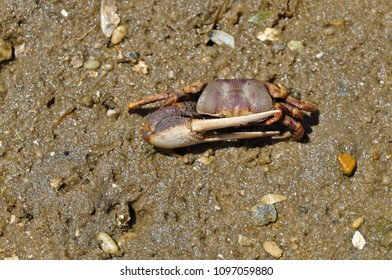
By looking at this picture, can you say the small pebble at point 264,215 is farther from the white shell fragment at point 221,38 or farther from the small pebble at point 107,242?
the white shell fragment at point 221,38

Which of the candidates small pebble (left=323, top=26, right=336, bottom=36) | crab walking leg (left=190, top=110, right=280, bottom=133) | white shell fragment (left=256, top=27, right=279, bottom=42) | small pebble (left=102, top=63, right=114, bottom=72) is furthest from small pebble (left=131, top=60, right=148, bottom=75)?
small pebble (left=323, top=26, right=336, bottom=36)

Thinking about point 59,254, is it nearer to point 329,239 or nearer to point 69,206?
point 69,206

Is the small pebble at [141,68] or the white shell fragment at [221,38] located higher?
the white shell fragment at [221,38]

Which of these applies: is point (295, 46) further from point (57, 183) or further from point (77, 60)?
point (57, 183)

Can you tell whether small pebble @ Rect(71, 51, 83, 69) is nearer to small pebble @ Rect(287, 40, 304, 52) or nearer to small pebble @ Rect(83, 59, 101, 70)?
small pebble @ Rect(83, 59, 101, 70)

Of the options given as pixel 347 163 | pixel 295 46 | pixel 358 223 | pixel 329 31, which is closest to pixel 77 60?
pixel 295 46

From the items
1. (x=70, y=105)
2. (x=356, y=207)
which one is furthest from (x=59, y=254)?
(x=356, y=207)

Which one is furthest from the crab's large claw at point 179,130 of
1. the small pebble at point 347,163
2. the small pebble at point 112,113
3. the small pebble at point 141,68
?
the small pebble at point 347,163
